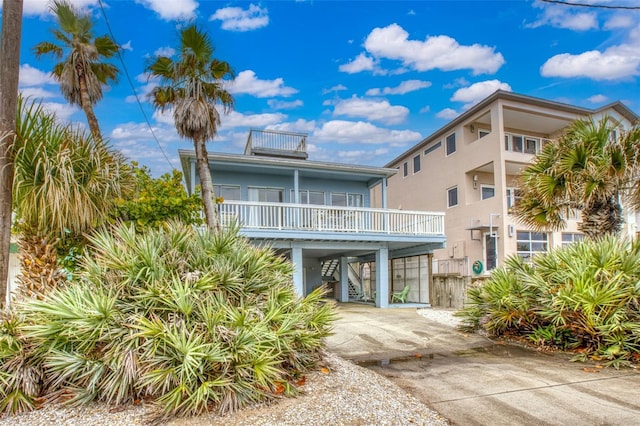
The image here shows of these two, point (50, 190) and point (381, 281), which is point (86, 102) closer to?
point (50, 190)

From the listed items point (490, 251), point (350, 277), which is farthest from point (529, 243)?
point (350, 277)

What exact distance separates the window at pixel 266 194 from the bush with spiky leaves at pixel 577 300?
10280mm

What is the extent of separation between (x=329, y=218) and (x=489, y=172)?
10.8 m

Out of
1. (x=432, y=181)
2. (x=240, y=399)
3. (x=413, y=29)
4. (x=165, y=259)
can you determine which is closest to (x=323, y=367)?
(x=240, y=399)

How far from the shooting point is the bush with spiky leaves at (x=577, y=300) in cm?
730

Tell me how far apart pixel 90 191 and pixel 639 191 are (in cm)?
1175

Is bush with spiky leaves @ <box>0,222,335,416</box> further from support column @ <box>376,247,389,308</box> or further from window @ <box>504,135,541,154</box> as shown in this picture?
window @ <box>504,135,541,154</box>

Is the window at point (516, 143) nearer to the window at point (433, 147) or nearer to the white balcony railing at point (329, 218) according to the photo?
the window at point (433, 147)

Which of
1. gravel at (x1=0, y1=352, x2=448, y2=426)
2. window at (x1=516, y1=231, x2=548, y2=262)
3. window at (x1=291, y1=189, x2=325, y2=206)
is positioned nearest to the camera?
gravel at (x1=0, y1=352, x2=448, y2=426)

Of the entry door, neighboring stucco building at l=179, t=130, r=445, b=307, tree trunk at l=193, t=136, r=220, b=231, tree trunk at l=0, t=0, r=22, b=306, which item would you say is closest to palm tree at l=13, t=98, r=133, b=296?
tree trunk at l=0, t=0, r=22, b=306

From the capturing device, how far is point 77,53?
35.2 feet

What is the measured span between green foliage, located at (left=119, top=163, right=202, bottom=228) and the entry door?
15.5 metres

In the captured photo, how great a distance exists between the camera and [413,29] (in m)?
15.0

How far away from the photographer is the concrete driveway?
468 cm
